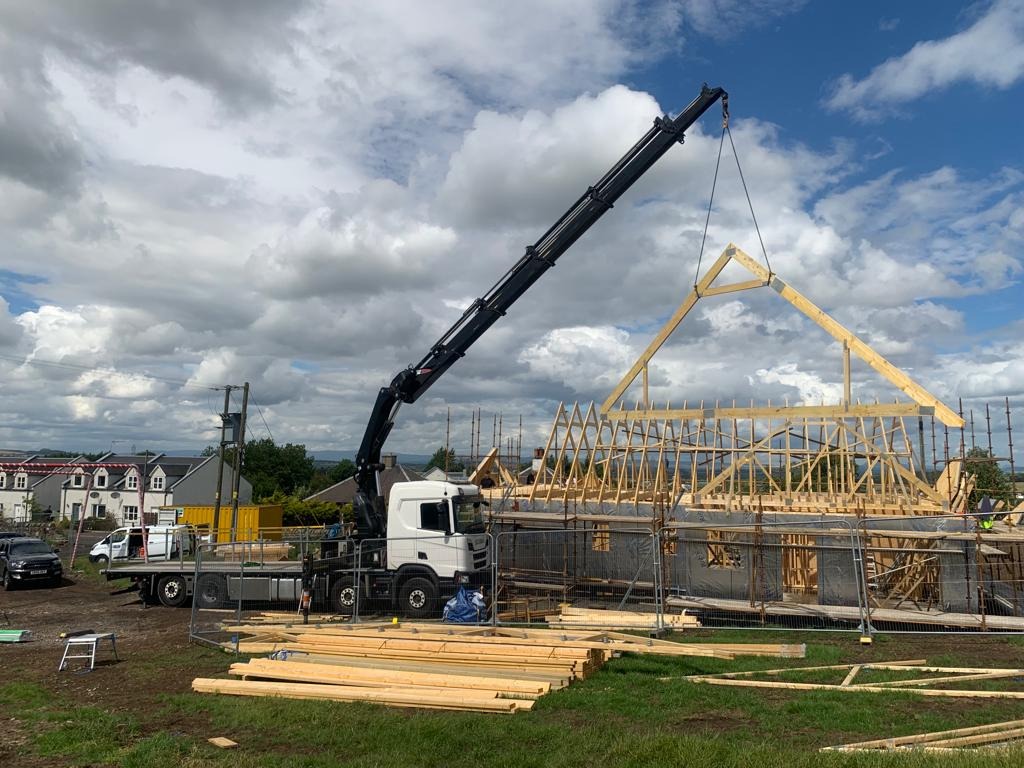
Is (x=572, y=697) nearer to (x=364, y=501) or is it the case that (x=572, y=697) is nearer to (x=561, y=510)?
(x=364, y=501)

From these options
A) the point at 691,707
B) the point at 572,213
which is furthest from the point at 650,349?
the point at 691,707

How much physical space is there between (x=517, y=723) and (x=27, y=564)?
21.2m

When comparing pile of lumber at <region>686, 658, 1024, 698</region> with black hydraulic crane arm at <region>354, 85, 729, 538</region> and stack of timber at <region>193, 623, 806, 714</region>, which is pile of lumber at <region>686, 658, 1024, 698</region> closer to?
stack of timber at <region>193, 623, 806, 714</region>

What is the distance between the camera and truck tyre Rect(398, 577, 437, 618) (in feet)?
52.9

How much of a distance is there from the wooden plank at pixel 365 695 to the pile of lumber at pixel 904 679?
3.00m

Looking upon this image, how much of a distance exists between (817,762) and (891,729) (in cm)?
194

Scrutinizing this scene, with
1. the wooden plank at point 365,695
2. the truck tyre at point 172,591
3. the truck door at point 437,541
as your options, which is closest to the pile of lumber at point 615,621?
the truck door at point 437,541

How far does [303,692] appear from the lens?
9305 mm

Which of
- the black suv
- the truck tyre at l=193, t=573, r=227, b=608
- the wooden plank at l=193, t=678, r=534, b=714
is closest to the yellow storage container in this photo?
the black suv

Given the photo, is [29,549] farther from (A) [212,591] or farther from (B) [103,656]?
(B) [103,656]

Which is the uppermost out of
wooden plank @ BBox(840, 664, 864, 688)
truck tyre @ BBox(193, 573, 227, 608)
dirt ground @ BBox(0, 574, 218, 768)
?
wooden plank @ BBox(840, 664, 864, 688)

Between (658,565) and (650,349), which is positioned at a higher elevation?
(650,349)

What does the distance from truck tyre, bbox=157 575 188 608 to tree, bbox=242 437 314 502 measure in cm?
6565

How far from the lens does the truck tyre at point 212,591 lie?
1788 centimetres
